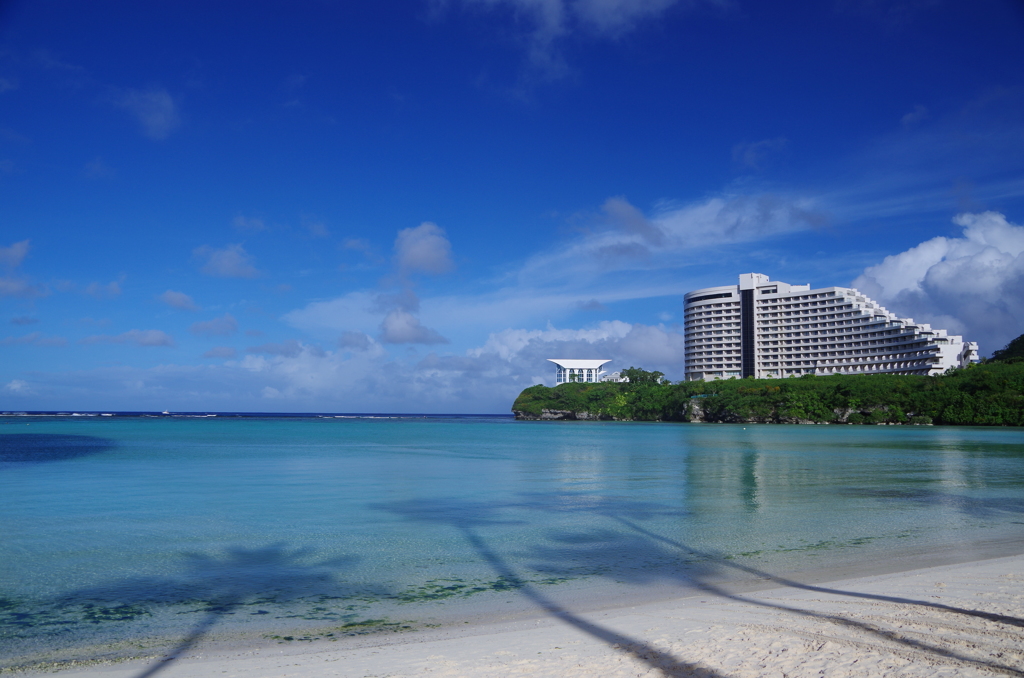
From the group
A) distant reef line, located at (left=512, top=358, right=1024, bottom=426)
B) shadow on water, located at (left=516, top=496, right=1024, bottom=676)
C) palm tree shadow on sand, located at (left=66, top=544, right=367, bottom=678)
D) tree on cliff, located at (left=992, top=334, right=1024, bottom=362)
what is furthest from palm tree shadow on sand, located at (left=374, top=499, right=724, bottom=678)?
tree on cliff, located at (left=992, top=334, right=1024, bottom=362)

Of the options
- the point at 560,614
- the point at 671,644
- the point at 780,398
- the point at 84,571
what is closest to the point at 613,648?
the point at 671,644

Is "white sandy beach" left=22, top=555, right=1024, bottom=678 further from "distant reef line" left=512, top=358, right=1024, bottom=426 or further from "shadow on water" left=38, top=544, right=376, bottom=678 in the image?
"distant reef line" left=512, top=358, right=1024, bottom=426

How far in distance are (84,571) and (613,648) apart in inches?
380

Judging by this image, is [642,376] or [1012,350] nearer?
[1012,350]

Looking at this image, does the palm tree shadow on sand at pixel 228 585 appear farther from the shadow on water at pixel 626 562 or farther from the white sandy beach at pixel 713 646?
the shadow on water at pixel 626 562

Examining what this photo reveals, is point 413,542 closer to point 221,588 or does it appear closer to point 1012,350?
point 221,588

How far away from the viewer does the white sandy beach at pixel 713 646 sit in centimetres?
594

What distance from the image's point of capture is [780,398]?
387 ft

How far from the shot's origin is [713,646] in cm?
661

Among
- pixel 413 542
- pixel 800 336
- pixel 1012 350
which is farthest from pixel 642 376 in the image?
pixel 413 542

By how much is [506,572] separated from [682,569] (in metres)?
2.95

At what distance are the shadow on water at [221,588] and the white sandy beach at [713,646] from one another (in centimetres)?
176

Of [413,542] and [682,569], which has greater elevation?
[682,569]

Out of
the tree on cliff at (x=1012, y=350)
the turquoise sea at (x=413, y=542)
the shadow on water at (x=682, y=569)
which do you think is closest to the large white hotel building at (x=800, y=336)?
the tree on cliff at (x=1012, y=350)
